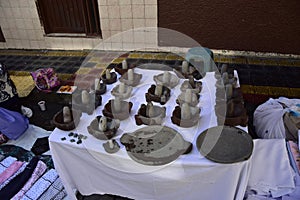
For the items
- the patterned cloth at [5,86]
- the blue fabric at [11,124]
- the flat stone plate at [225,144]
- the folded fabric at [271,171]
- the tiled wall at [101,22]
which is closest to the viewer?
the flat stone plate at [225,144]

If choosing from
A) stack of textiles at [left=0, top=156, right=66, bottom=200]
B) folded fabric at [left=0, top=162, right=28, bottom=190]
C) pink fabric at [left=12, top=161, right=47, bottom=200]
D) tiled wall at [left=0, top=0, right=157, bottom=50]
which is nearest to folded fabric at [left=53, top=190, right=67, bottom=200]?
stack of textiles at [left=0, top=156, right=66, bottom=200]

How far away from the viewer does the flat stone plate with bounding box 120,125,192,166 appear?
156 cm

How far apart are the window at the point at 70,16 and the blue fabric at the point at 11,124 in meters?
2.62

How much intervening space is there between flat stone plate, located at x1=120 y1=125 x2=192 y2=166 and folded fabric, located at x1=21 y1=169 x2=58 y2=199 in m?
0.89

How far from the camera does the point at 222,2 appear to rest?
4.09 metres

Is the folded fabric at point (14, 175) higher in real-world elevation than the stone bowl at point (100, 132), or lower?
lower

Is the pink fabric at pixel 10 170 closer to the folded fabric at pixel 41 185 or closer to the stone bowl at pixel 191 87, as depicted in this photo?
the folded fabric at pixel 41 185

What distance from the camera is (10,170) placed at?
2215 millimetres

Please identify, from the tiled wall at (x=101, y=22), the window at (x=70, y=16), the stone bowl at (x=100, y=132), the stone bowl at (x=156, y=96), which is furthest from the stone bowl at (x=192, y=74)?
the window at (x=70, y=16)

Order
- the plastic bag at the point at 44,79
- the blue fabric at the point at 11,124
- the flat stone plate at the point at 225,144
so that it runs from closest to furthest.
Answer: the flat stone plate at the point at 225,144 < the blue fabric at the point at 11,124 < the plastic bag at the point at 44,79

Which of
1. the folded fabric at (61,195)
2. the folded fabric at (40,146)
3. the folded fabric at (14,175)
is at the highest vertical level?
the folded fabric at (14,175)

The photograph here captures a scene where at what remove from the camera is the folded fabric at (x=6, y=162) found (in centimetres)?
226

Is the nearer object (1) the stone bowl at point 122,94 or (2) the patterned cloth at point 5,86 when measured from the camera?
(1) the stone bowl at point 122,94

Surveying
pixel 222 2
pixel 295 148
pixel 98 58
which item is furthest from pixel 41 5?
pixel 295 148
